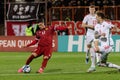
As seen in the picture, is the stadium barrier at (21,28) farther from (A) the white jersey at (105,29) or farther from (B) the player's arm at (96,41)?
(B) the player's arm at (96,41)

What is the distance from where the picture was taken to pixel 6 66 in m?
20.9

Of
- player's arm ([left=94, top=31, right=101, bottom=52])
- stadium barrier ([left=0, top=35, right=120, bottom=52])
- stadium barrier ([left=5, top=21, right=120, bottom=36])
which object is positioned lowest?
stadium barrier ([left=0, top=35, right=120, bottom=52])

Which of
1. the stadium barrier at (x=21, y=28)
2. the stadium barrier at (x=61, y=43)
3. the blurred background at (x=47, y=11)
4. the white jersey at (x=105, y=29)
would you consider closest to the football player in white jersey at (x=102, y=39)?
the white jersey at (x=105, y=29)

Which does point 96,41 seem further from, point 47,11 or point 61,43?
point 47,11

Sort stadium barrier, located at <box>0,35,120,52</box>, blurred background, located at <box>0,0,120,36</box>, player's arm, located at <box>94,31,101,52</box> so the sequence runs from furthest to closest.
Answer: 1. blurred background, located at <box>0,0,120,36</box>
2. stadium barrier, located at <box>0,35,120,52</box>
3. player's arm, located at <box>94,31,101,52</box>

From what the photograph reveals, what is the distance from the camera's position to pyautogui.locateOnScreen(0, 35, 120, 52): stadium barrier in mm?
30511

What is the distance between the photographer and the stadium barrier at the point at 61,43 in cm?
3051

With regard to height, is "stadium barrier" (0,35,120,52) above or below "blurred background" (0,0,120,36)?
below

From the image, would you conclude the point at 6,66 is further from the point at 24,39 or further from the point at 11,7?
the point at 11,7

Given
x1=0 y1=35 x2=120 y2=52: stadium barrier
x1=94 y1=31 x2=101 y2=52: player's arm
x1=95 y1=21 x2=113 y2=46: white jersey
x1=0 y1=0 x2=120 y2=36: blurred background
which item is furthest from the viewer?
x1=0 y1=0 x2=120 y2=36: blurred background

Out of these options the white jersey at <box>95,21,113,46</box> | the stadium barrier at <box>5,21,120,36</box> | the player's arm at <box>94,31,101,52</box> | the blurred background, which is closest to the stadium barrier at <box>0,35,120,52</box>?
the blurred background

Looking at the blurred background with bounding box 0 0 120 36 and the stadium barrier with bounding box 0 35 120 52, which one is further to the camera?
the blurred background with bounding box 0 0 120 36

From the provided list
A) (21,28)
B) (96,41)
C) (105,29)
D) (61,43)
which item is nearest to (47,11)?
(21,28)

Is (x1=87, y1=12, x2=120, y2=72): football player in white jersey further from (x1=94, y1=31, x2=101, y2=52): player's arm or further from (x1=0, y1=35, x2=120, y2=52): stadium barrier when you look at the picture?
(x1=0, y1=35, x2=120, y2=52): stadium barrier
